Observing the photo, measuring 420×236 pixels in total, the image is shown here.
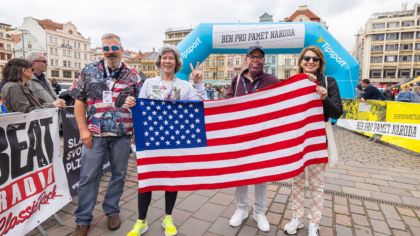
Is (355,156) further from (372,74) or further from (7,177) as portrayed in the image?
(372,74)

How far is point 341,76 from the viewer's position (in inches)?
372

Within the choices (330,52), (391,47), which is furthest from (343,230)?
(391,47)

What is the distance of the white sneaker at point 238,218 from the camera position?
9.73ft

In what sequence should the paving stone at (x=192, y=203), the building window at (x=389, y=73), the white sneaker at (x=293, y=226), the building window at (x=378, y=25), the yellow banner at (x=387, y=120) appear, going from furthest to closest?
the building window at (x=378, y=25), the building window at (x=389, y=73), the yellow banner at (x=387, y=120), the paving stone at (x=192, y=203), the white sneaker at (x=293, y=226)

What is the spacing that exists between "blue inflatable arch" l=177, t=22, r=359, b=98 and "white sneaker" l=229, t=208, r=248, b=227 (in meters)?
6.89

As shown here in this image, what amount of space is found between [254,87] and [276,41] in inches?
287

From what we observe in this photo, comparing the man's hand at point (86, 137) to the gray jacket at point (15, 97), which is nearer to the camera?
the man's hand at point (86, 137)

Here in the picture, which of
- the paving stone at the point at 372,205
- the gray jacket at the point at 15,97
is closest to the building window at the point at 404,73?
the paving stone at the point at 372,205

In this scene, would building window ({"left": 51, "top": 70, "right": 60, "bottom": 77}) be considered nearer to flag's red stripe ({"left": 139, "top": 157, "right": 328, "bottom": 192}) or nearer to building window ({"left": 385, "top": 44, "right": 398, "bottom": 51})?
flag's red stripe ({"left": 139, "top": 157, "right": 328, "bottom": 192})

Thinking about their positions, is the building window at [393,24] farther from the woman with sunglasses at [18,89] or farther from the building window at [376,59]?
the woman with sunglasses at [18,89]

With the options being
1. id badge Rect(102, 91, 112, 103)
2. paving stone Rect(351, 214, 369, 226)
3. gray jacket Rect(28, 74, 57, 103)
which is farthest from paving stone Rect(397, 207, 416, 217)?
gray jacket Rect(28, 74, 57, 103)

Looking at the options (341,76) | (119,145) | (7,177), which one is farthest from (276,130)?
(341,76)

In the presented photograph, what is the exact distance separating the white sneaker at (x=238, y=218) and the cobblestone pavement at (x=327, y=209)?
6 cm

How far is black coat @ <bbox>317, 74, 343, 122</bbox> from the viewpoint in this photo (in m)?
2.54
